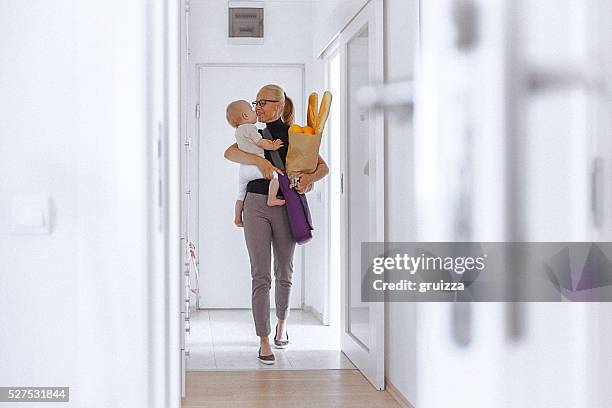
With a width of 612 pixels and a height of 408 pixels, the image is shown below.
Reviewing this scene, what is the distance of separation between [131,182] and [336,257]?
3697 mm

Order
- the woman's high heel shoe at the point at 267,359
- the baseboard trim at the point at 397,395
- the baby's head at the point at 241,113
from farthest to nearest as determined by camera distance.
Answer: the baby's head at the point at 241,113, the woman's high heel shoe at the point at 267,359, the baseboard trim at the point at 397,395

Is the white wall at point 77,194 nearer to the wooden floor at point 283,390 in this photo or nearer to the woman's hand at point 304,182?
the wooden floor at point 283,390

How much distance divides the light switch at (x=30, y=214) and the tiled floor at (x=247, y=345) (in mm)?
2360

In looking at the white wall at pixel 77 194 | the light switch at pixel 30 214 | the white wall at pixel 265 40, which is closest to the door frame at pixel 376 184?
the white wall at pixel 77 194

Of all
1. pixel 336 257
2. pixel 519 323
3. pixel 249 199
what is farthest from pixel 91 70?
pixel 336 257

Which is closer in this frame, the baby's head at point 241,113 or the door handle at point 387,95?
the door handle at point 387,95

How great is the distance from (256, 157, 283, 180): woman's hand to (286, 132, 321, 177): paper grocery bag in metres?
0.07

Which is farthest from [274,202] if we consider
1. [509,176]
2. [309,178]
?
[509,176]

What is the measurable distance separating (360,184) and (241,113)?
2.60 ft

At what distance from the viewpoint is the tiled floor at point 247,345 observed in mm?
4102

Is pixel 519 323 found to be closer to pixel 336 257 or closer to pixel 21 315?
pixel 21 315

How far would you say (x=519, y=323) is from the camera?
8.82 feet

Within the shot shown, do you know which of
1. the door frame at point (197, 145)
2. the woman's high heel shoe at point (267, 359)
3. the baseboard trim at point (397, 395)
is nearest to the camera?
the baseboard trim at point (397, 395)

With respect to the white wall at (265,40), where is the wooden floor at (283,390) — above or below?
below
